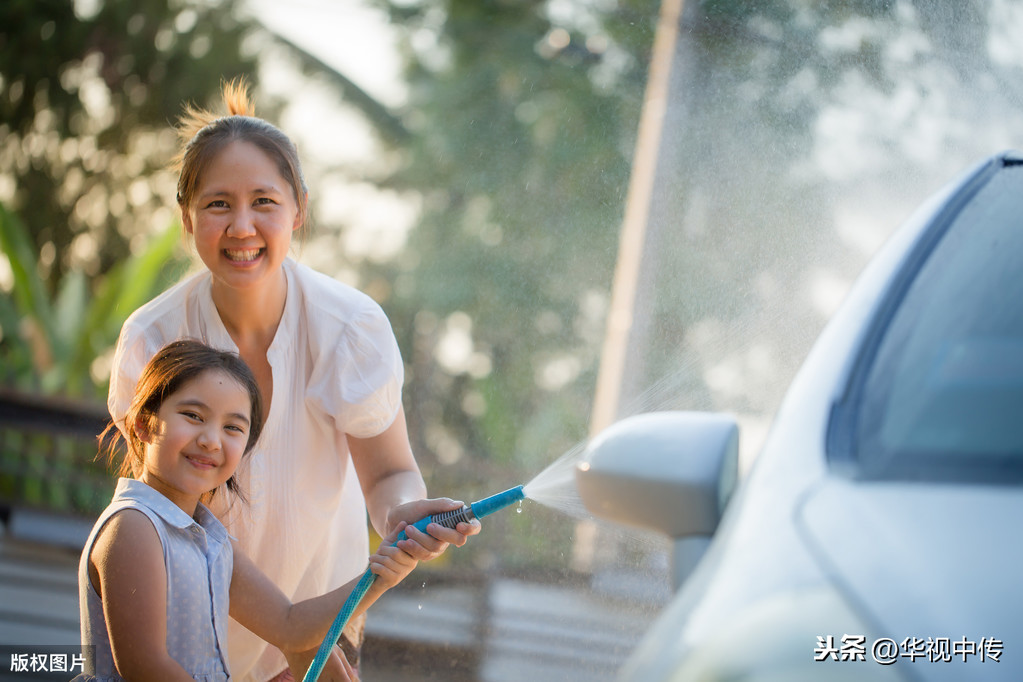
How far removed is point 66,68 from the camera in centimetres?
913

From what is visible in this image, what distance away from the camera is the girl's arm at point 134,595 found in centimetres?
160

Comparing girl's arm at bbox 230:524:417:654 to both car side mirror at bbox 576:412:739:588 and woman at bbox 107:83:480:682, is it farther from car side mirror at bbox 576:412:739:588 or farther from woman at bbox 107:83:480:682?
car side mirror at bbox 576:412:739:588

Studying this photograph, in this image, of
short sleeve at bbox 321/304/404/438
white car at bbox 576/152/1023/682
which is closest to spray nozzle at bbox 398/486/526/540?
white car at bbox 576/152/1023/682

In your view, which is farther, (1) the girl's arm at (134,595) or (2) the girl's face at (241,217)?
(2) the girl's face at (241,217)

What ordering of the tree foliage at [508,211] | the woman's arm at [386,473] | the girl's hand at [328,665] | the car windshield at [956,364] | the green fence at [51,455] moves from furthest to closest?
the tree foliage at [508,211]
the green fence at [51,455]
the woman's arm at [386,473]
the girl's hand at [328,665]
the car windshield at [956,364]

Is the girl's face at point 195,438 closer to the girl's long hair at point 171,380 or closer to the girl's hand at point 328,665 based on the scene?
the girl's long hair at point 171,380

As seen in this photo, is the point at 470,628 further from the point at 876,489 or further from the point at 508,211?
the point at 508,211

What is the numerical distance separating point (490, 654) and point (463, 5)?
6777 millimetres

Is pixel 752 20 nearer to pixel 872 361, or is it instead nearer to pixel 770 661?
pixel 872 361

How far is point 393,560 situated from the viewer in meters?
1.76

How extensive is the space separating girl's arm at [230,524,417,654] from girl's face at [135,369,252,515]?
0.20 meters

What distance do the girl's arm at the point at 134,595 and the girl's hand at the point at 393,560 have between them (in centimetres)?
36

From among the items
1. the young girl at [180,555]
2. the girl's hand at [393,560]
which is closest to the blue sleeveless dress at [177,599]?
the young girl at [180,555]

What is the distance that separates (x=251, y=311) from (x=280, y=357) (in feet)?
0.40
